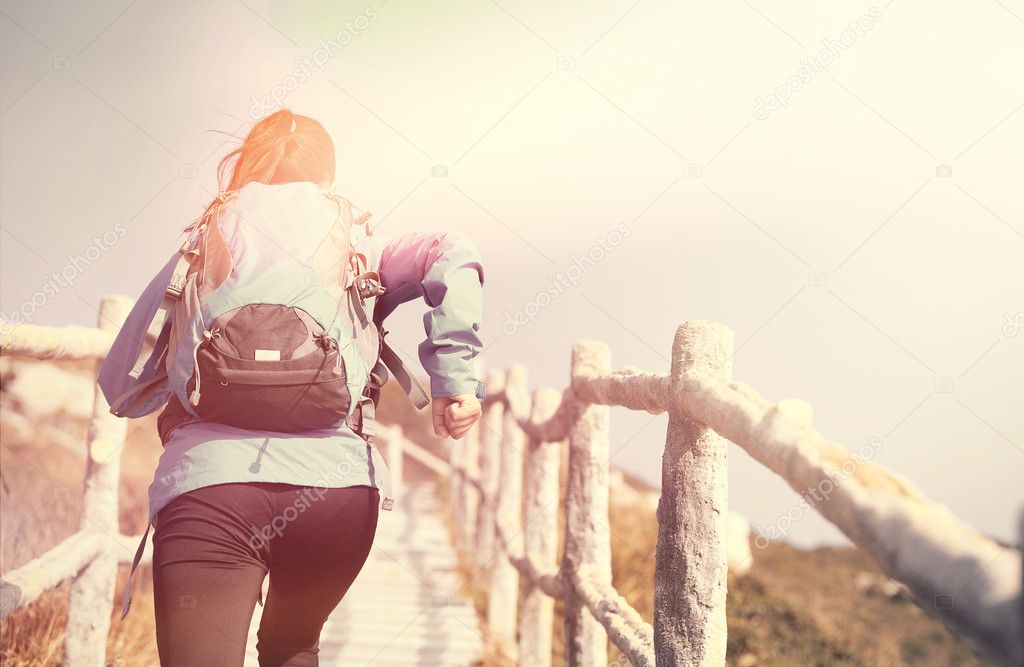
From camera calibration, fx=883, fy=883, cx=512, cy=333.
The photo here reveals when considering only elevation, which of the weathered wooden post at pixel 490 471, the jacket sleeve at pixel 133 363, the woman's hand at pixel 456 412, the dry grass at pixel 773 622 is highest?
the weathered wooden post at pixel 490 471

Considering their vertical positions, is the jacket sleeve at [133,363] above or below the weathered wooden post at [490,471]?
below

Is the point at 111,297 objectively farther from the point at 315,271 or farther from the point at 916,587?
the point at 916,587

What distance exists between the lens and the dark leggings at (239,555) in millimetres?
1492

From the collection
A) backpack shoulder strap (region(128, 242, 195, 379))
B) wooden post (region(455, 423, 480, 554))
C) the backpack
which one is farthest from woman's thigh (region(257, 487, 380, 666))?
wooden post (region(455, 423, 480, 554))

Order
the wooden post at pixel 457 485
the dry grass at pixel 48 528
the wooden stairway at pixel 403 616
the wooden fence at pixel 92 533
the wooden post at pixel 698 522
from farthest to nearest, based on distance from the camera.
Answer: the wooden post at pixel 457 485, the wooden stairway at pixel 403 616, the dry grass at pixel 48 528, the wooden fence at pixel 92 533, the wooden post at pixel 698 522

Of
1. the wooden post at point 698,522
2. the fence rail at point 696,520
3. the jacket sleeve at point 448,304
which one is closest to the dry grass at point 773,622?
the fence rail at point 696,520

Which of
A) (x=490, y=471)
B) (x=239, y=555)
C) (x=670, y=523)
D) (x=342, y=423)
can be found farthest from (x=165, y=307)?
(x=490, y=471)

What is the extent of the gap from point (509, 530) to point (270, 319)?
3.59m

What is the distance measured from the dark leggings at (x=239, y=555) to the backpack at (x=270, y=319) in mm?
147

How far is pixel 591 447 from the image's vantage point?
3053 mm

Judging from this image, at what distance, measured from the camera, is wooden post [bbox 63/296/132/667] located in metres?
3.01

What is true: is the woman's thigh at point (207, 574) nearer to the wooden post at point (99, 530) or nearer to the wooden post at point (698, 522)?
the wooden post at point (698, 522)

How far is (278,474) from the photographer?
5.12ft

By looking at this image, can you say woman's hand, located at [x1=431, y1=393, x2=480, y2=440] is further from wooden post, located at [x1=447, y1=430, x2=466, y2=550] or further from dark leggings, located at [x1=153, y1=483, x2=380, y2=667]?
wooden post, located at [x1=447, y1=430, x2=466, y2=550]
